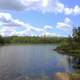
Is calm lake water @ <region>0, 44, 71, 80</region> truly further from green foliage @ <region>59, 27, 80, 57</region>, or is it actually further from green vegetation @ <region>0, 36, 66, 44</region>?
Answer: green vegetation @ <region>0, 36, 66, 44</region>

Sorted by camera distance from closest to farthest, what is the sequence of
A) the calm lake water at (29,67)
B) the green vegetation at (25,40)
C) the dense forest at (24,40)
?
the calm lake water at (29,67), the dense forest at (24,40), the green vegetation at (25,40)

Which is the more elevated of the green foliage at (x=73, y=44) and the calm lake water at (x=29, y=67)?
the green foliage at (x=73, y=44)

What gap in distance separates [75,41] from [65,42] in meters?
12.6

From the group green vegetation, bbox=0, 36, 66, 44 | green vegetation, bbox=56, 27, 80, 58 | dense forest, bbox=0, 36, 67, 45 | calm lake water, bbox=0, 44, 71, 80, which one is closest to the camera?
calm lake water, bbox=0, 44, 71, 80

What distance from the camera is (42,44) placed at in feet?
463

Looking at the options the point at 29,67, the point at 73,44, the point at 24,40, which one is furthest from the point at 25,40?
the point at 29,67

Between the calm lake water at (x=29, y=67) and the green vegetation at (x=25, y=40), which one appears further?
the green vegetation at (x=25, y=40)

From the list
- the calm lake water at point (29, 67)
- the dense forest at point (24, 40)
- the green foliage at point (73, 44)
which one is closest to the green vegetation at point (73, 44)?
the green foliage at point (73, 44)

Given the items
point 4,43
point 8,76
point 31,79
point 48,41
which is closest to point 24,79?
point 31,79

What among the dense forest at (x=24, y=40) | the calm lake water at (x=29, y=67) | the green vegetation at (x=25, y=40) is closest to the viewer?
the calm lake water at (x=29, y=67)

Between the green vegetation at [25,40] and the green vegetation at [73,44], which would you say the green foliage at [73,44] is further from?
the green vegetation at [25,40]

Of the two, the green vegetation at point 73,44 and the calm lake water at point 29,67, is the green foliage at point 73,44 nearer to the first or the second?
the green vegetation at point 73,44

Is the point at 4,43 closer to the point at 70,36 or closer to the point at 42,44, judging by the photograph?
the point at 42,44

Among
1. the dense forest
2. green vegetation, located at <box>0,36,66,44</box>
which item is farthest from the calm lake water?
green vegetation, located at <box>0,36,66,44</box>
